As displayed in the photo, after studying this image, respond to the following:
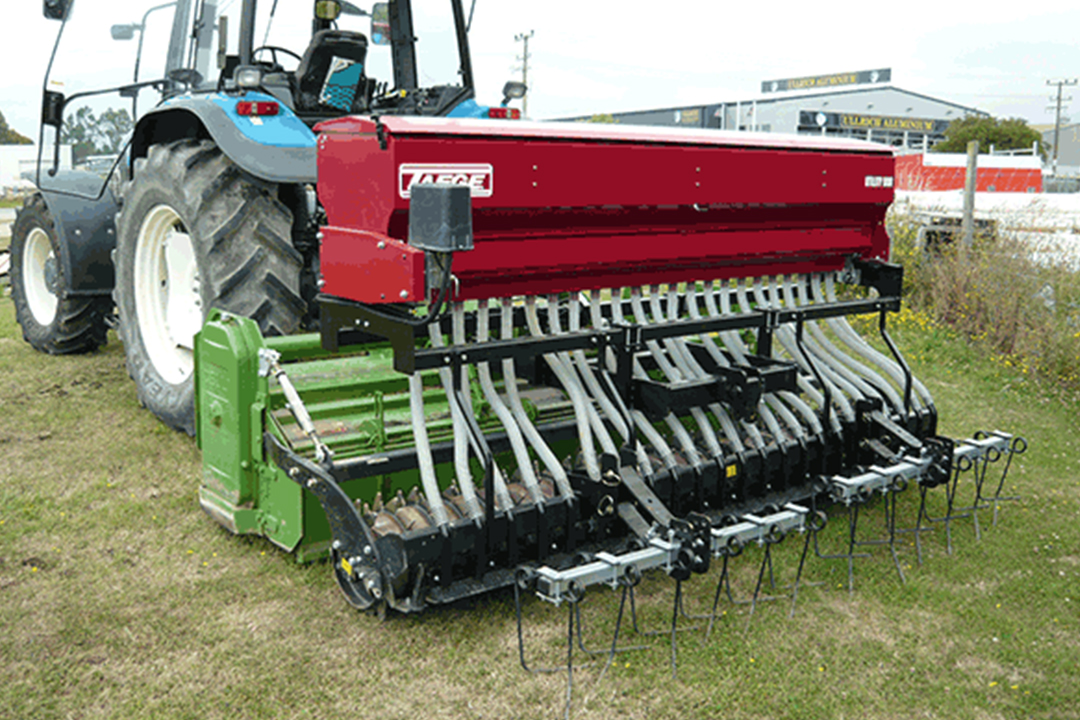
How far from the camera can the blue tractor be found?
13.5ft

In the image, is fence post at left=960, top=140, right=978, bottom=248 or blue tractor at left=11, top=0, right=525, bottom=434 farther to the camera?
fence post at left=960, top=140, right=978, bottom=248

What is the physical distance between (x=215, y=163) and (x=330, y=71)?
3.34 feet

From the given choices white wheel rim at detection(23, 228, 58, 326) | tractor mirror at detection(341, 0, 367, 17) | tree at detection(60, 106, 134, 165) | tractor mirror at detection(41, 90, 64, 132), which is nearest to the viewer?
tractor mirror at detection(341, 0, 367, 17)

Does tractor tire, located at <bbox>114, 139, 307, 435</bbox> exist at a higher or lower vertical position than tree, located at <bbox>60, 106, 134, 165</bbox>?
lower

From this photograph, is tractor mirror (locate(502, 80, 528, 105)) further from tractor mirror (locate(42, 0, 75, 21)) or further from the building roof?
the building roof

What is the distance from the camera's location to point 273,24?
5020mm

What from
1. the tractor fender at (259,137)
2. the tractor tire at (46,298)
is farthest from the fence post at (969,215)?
the tractor tire at (46,298)

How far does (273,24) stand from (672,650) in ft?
12.7

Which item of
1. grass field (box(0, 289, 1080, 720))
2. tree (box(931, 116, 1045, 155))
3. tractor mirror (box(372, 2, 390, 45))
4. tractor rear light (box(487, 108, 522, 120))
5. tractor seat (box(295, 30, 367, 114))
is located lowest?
grass field (box(0, 289, 1080, 720))

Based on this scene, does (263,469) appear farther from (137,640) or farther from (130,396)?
(130,396)

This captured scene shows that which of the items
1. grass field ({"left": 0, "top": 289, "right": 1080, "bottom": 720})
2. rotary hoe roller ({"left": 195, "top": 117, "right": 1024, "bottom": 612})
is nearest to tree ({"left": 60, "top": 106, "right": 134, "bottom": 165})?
grass field ({"left": 0, "top": 289, "right": 1080, "bottom": 720})

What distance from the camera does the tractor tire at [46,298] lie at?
257 inches

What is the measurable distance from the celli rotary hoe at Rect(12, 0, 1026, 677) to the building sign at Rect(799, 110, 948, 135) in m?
48.1

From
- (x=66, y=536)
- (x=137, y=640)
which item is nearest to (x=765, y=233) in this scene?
(x=137, y=640)
